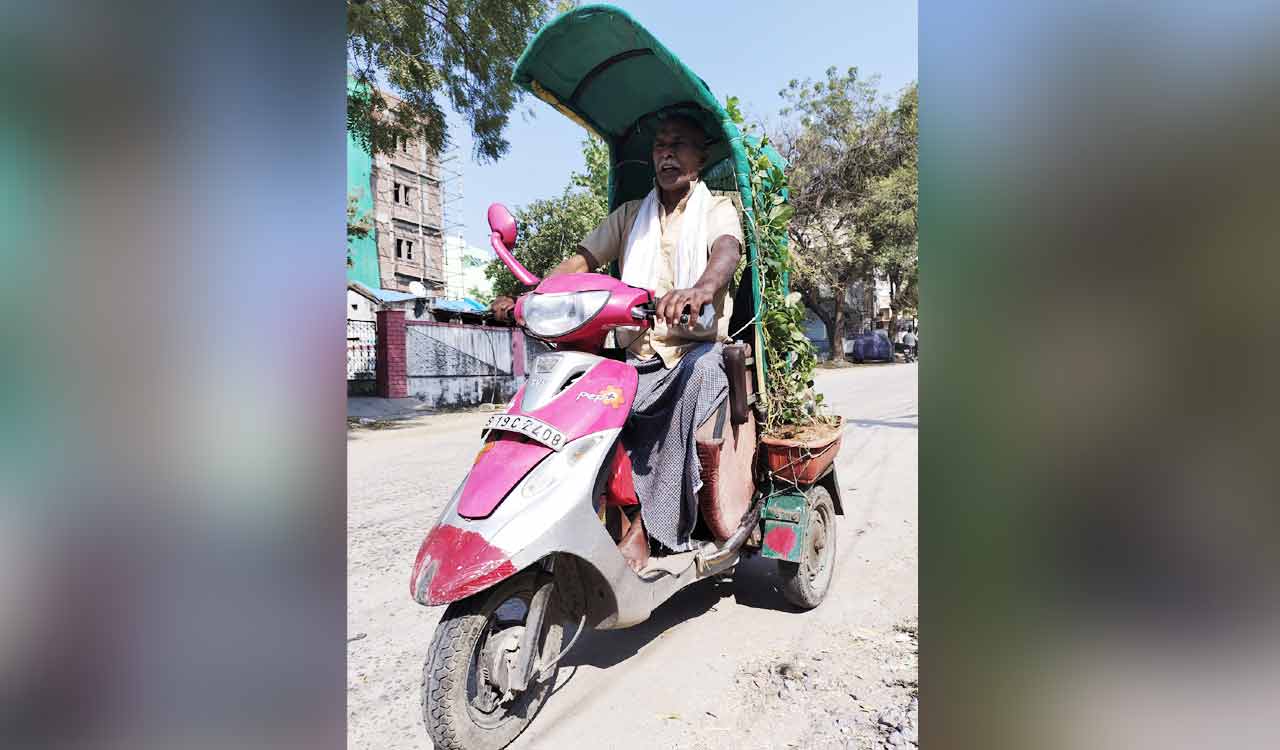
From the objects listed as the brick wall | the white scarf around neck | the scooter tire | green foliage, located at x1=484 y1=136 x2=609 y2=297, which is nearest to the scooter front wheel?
the scooter tire

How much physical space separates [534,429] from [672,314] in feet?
1.93

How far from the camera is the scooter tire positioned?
2906 mm

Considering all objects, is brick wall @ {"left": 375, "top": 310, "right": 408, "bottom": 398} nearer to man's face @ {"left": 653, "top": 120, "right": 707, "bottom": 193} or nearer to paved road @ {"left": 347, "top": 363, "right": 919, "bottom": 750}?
paved road @ {"left": 347, "top": 363, "right": 919, "bottom": 750}

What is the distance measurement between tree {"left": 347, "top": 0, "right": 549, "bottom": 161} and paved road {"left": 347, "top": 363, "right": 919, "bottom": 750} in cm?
631

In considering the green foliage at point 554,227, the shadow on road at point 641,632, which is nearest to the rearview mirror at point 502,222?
the shadow on road at point 641,632

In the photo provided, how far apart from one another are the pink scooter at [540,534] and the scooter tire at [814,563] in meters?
0.57

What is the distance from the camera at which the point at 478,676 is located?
5.93ft

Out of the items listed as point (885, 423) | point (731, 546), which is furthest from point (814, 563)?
point (885, 423)

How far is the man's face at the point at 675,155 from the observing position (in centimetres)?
287
